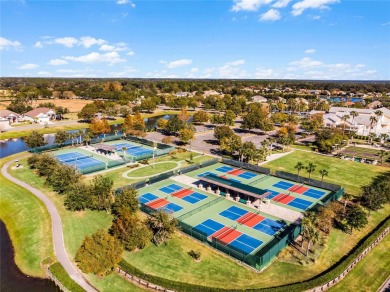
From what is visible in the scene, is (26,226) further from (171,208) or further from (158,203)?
(171,208)

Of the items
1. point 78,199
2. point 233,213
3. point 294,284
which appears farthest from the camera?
point 233,213

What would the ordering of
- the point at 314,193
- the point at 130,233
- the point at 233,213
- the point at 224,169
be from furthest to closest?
the point at 224,169 → the point at 314,193 → the point at 233,213 → the point at 130,233

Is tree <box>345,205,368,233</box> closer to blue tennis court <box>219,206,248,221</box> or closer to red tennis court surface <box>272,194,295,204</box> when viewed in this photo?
red tennis court surface <box>272,194,295,204</box>

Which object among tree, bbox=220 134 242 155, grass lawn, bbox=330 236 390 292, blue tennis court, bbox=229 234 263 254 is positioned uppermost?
tree, bbox=220 134 242 155

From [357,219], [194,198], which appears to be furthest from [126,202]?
[357,219]

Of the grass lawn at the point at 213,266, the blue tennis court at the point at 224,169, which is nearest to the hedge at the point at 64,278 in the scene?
the grass lawn at the point at 213,266

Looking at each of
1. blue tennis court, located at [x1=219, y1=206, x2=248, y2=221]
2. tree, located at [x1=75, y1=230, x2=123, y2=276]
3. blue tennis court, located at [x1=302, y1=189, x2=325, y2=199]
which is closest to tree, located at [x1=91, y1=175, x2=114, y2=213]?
tree, located at [x1=75, y1=230, x2=123, y2=276]

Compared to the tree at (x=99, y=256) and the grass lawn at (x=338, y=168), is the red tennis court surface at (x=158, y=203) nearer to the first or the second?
the tree at (x=99, y=256)
